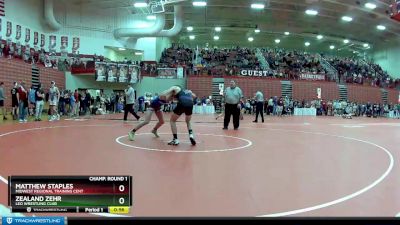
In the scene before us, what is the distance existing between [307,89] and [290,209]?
3442 centimetres

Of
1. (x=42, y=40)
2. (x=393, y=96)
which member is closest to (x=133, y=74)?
(x=42, y=40)

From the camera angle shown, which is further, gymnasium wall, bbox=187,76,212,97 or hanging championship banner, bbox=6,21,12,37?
gymnasium wall, bbox=187,76,212,97

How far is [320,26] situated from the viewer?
40.3m

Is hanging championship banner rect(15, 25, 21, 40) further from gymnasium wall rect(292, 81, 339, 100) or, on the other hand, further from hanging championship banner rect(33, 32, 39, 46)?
gymnasium wall rect(292, 81, 339, 100)

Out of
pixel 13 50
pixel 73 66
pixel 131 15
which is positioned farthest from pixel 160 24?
pixel 13 50

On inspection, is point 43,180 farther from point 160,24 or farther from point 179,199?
point 160,24

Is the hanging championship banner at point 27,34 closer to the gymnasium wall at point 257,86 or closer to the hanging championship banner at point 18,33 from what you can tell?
the hanging championship banner at point 18,33

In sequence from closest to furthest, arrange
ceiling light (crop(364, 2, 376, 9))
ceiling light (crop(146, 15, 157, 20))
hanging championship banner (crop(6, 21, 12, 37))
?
hanging championship banner (crop(6, 21, 12, 37)) < ceiling light (crop(364, 2, 376, 9)) < ceiling light (crop(146, 15, 157, 20))

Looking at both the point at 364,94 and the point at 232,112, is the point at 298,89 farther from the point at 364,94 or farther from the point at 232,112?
the point at 232,112

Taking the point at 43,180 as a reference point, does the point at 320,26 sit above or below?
above

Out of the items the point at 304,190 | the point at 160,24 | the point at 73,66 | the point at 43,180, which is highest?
the point at 160,24

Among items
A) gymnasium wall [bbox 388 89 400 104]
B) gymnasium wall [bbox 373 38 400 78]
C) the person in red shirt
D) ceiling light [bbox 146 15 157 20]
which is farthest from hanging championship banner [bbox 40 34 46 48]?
gymnasium wall [bbox 373 38 400 78]
